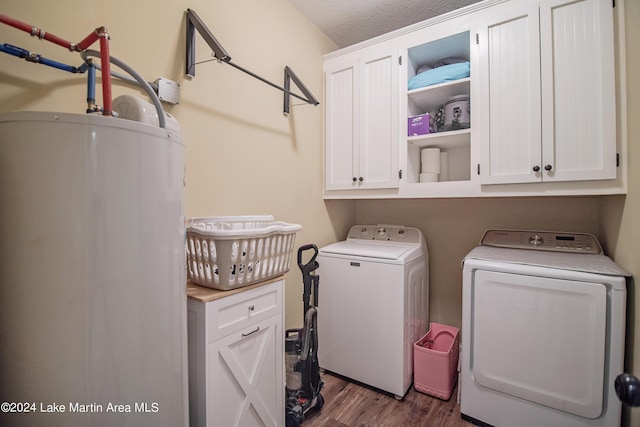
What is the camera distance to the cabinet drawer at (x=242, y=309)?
111 cm

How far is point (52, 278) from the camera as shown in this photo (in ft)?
2.17

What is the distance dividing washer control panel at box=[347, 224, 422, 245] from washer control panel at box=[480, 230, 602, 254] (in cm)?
49

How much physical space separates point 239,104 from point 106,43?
2.95 ft

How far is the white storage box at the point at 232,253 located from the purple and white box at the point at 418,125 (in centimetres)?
123

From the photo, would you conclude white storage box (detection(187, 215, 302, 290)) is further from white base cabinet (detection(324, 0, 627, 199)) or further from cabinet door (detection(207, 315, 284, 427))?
white base cabinet (detection(324, 0, 627, 199))

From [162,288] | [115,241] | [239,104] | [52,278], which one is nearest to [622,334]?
[162,288]

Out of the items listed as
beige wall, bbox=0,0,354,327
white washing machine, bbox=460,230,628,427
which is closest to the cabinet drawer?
beige wall, bbox=0,0,354,327

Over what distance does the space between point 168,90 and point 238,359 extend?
49.3 inches

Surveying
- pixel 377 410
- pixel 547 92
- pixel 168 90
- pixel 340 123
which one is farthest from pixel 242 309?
pixel 547 92

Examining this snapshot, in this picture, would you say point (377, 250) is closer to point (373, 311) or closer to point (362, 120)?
point (373, 311)

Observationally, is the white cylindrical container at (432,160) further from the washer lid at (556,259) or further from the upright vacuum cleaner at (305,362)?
the upright vacuum cleaner at (305,362)

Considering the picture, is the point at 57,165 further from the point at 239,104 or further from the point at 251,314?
the point at 239,104

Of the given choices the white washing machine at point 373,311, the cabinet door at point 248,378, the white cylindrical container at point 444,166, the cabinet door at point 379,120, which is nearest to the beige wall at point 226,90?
the white washing machine at point 373,311

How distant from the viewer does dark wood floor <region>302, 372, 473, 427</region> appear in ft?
5.48
